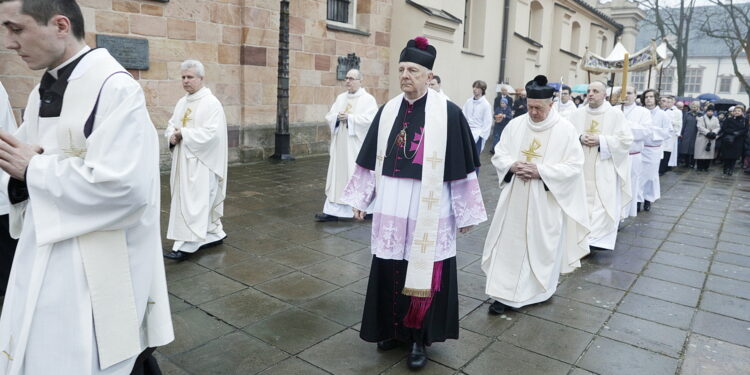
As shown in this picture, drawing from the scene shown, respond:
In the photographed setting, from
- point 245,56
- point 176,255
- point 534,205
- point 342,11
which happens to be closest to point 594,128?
point 534,205

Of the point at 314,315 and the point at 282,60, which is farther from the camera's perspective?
the point at 282,60

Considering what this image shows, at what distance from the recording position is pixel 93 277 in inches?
80.5

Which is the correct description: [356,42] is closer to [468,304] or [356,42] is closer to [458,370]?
[468,304]

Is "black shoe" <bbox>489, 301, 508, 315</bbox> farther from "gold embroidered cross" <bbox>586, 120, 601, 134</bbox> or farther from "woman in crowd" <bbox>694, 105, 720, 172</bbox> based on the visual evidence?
"woman in crowd" <bbox>694, 105, 720, 172</bbox>

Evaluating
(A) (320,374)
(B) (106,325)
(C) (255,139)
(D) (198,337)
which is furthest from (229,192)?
(B) (106,325)

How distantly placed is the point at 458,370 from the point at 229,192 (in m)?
5.71

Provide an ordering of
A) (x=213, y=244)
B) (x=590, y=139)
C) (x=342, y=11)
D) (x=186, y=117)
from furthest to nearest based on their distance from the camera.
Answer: (x=342, y=11)
(x=590, y=139)
(x=213, y=244)
(x=186, y=117)

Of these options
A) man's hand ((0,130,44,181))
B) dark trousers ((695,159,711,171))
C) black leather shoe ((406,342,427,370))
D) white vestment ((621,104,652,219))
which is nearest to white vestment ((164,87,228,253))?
black leather shoe ((406,342,427,370))

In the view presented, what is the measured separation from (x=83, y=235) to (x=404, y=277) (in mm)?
1992

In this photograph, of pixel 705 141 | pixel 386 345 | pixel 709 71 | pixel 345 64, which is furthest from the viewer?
pixel 709 71

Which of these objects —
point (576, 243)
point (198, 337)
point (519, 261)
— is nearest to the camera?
point (198, 337)

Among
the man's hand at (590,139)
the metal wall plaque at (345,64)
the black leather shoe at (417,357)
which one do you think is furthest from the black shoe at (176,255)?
the metal wall plaque at (345,64)

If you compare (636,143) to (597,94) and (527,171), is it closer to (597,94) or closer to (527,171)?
(597,94)

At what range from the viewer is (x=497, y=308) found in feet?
14.4
